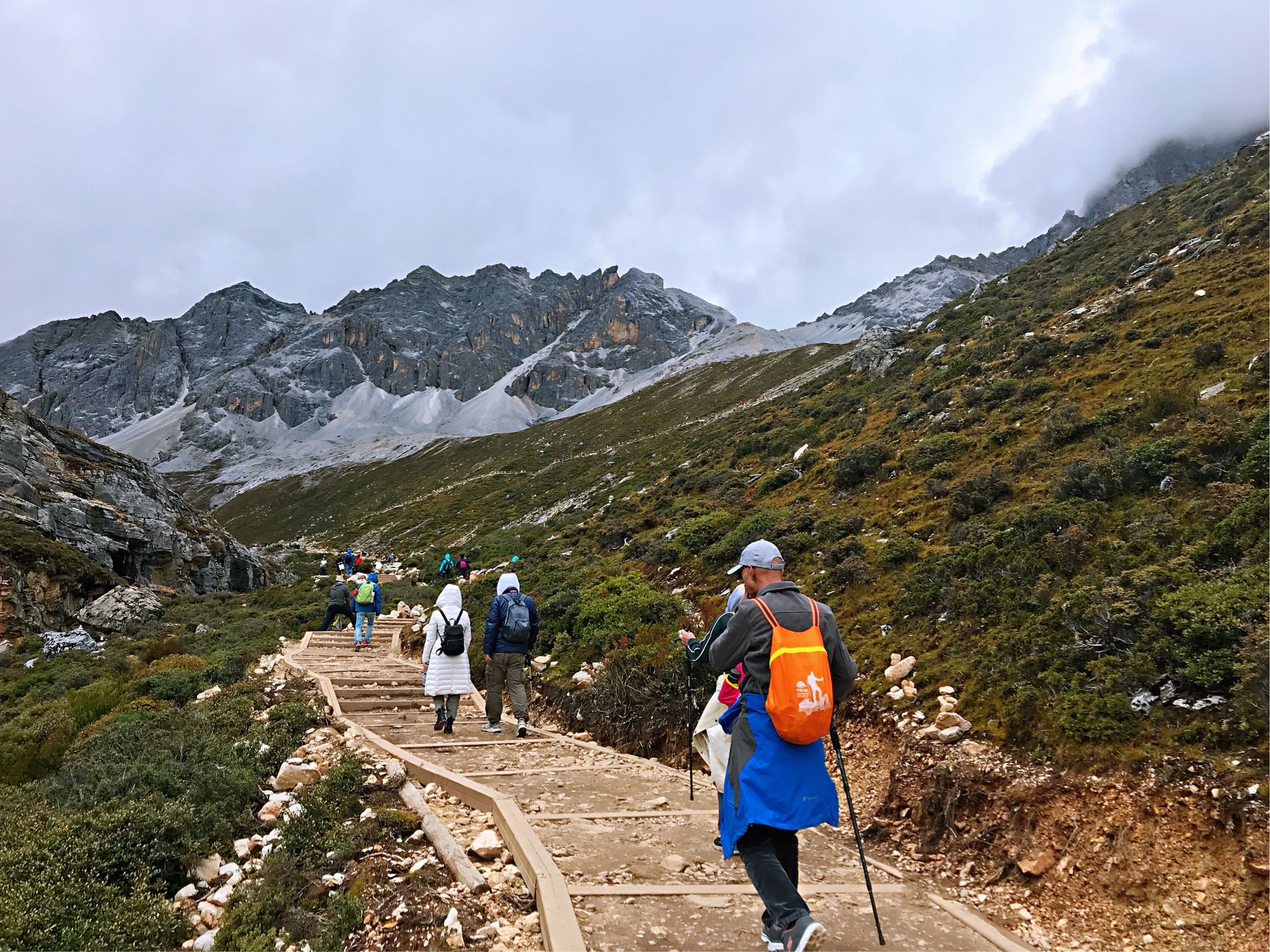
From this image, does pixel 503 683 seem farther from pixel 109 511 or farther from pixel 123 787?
pixel 109 511

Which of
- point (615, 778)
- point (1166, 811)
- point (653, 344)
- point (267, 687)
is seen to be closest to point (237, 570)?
point (267, 687)

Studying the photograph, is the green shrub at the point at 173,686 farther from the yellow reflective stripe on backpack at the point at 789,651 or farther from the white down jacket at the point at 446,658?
the yellow reflective stripe on backpack at the point at 789,651

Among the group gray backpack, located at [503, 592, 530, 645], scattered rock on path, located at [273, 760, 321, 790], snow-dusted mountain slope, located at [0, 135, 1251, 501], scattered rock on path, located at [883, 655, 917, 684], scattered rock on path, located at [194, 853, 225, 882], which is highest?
snow-dusted mountain slope, located at [0, 135, 1251, 501]

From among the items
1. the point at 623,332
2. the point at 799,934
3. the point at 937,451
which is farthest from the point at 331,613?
the point at 623,332

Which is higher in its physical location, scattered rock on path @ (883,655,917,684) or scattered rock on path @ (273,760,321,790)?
scattered rock on path @ (883,655,917,684)

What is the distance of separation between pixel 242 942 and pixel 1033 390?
54.1 feet

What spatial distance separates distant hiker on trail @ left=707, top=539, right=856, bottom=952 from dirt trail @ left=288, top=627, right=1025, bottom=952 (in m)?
0.50

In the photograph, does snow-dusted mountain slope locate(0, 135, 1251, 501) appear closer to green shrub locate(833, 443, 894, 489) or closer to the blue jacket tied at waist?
green shrub locate(833, 443, 894, 489)

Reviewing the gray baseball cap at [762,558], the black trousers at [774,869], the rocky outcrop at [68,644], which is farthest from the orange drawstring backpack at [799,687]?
the rocky outcrop at [68,644]

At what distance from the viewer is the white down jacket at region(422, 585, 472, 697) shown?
8781 millimetres

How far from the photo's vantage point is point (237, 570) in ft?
98.1

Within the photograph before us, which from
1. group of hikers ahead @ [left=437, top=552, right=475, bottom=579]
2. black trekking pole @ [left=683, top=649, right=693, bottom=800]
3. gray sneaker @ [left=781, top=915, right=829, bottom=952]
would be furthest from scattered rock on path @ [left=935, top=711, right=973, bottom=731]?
group of hikers ahead @ [left=437, top=552, right=475, bottom=579]

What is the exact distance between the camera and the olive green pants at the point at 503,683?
858 cm

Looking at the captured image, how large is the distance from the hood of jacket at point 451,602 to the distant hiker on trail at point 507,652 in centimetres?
61
